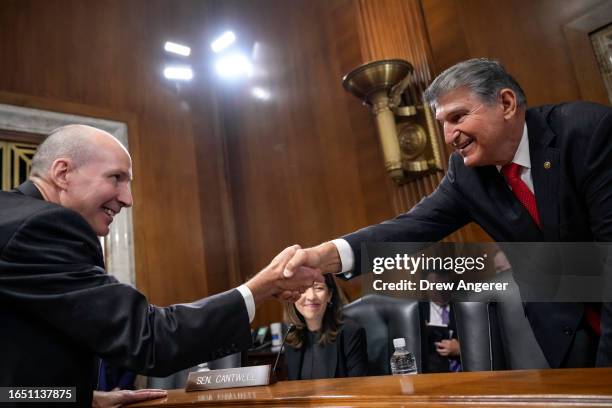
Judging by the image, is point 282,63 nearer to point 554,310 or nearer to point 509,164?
point 509,164

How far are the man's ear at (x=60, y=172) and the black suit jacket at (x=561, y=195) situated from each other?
1.35 meters

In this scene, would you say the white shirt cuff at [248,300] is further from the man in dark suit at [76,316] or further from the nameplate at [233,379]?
the nameplate at [233,379]

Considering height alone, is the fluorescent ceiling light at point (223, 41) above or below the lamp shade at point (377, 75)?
above

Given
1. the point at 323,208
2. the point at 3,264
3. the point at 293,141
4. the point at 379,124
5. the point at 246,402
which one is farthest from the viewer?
the point at 293,141

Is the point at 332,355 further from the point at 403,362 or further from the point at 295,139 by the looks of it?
the point at 295,139

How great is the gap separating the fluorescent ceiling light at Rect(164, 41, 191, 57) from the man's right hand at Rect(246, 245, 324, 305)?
4303 millimetres

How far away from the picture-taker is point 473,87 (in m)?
1.62

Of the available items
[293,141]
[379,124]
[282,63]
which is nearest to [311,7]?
[282,63]

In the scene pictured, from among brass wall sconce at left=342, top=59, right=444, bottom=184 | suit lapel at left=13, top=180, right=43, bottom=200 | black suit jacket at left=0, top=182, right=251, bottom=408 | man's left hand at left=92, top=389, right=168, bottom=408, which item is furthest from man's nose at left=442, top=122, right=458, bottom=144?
brass wall sconce at left=342, top=59, right=444, bottom=184

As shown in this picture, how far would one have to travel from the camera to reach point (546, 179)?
4.80ft

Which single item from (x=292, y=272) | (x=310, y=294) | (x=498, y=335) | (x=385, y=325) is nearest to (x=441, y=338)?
(x=385, y=325)

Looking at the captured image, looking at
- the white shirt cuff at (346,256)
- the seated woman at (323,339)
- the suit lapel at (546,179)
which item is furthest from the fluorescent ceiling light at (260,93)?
the suit lapel at (546,179)

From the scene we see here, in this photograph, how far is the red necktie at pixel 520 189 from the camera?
5.10 feet

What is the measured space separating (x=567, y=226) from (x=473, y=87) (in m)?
0.53
